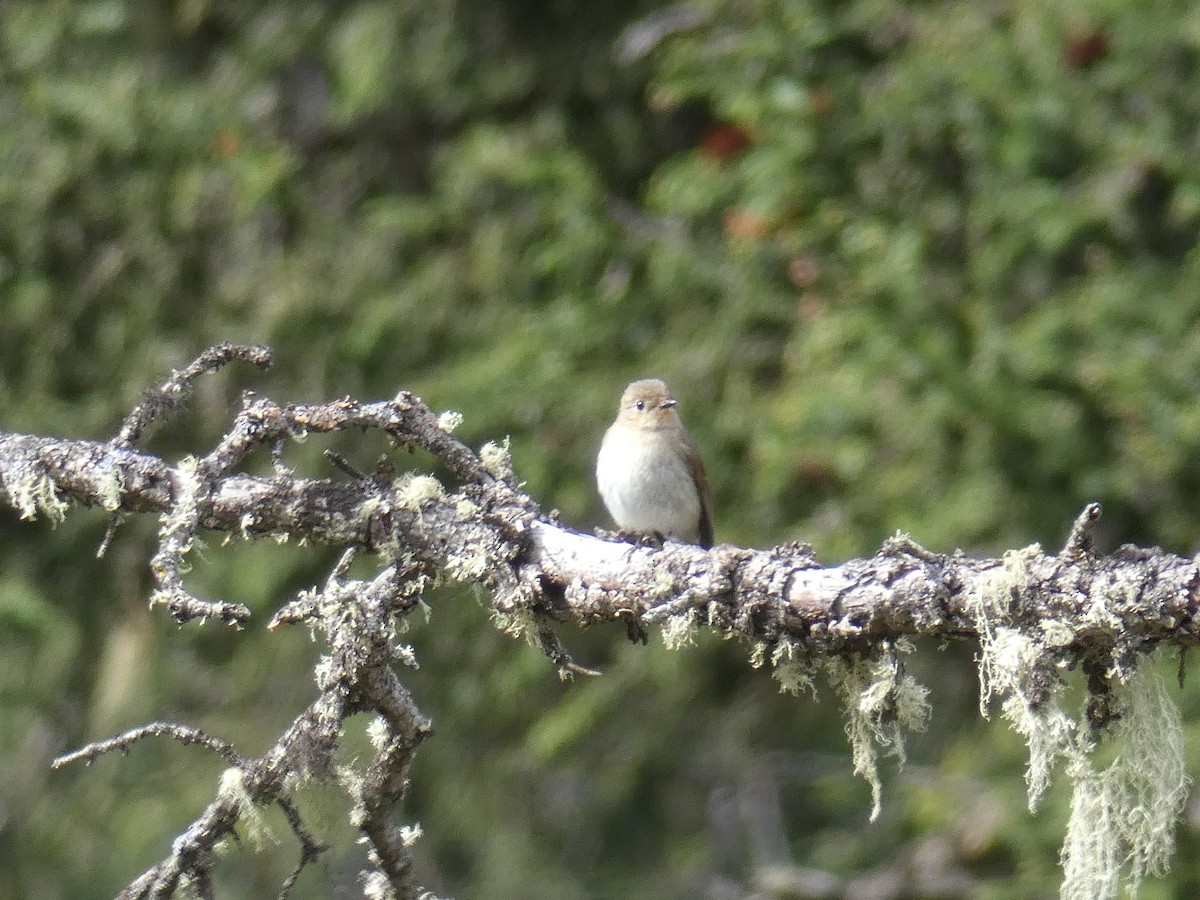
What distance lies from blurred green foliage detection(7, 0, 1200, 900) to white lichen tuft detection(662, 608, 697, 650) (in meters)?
2.34

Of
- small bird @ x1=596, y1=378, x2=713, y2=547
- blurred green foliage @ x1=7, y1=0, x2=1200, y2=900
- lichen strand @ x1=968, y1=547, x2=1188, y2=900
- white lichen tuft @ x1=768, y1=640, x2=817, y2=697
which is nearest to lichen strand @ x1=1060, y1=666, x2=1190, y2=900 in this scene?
lichen strand @ x1=968, y1=547, x2=1188, y2=900

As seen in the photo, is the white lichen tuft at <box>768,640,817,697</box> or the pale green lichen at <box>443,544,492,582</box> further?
the pale green lichen at <box>443,544,492,582</box>

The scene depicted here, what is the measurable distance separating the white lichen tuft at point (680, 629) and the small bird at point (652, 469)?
99.3 inches

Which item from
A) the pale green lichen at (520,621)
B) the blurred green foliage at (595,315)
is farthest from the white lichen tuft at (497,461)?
the blurred green foliage at (595,315)

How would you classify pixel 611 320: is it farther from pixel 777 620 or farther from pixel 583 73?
pixel 777 620

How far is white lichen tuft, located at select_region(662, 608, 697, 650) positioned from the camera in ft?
7.99

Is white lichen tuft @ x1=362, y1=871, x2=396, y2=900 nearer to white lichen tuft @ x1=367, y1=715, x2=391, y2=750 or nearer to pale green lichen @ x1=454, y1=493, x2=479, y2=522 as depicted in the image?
white lichen tuft @ x1=367, y1=715, x2=391, y2=750

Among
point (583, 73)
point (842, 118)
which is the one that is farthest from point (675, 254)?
point (583, 73)

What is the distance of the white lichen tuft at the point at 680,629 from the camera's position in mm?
2436

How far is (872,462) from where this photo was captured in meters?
5.04

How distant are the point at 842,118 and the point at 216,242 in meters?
2.44

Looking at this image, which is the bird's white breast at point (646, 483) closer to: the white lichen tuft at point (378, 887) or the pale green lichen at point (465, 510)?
the pale green lichen at point (465, 510)

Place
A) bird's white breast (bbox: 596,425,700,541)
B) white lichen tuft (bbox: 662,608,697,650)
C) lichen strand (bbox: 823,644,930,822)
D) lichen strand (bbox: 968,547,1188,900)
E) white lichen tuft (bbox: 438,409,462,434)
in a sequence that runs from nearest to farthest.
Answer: lichen strand (bbox: 968,547,1188,900)
lichen strand (bbox: 823,644,930,822)
white lichen tuft (bbox: 662,608,697,650)
white lichen tuft (bbox: 438,409,462,434)
bird's white breast (bbox: 596,425,700,541)

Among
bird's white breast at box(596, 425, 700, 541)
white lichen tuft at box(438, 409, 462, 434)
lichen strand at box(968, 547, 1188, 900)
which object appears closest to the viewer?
lichen strand at box(968, 547, 1188, 900)
